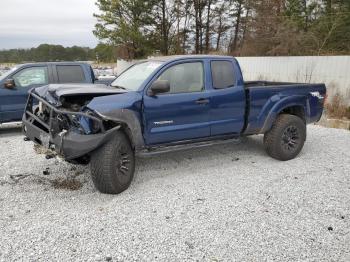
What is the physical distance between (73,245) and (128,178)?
54.2 inches

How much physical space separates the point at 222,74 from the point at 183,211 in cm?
246

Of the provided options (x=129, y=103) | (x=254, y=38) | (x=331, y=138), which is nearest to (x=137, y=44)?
(x=254, y=38)

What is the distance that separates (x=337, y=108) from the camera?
10938 millimetres

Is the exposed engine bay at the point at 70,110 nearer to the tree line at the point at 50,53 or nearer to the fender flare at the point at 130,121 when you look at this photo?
the fender flare at the point at 130,121

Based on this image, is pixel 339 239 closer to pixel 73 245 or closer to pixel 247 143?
pixel 73 245

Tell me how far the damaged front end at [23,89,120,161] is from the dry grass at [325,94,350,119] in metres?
8.62


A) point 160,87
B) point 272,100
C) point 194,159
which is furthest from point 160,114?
point 272,100

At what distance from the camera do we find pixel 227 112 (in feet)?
17.5

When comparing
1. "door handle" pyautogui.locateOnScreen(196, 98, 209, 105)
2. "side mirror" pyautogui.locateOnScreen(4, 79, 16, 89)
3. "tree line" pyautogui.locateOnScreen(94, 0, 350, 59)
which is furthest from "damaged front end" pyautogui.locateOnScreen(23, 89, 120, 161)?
"tree line" pyautogui.locateOnScreen(94, 0, 350, 59)

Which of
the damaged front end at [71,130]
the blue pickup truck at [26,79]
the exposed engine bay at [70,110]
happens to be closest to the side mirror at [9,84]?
the blue pickup truck at [26,79]

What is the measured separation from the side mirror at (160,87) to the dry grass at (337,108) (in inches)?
313

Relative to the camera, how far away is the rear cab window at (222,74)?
532cm

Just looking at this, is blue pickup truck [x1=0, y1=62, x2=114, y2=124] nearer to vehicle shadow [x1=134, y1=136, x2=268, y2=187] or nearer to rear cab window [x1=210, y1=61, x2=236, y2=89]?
vehicle shadow [x1=134, y1=136, x2=268, y2=187]

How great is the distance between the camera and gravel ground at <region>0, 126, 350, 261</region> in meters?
3.20
